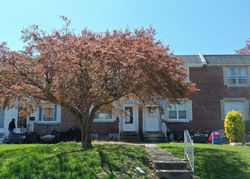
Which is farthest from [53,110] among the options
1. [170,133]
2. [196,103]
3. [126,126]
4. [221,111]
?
[221,111]

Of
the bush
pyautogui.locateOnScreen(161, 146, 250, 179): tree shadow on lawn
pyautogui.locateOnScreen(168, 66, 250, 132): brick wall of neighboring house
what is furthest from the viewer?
pyautogui.locateOnScreen(168, 66, 250, 132): brick wall of neighboring house

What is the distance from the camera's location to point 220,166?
11.0m

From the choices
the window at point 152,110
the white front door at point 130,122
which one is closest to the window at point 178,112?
the window at point 152,110

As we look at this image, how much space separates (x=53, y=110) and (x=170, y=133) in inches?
360

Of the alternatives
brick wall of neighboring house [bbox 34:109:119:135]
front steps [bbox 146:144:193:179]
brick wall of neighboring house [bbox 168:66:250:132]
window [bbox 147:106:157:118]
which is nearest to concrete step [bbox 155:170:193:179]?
front steps [bbox 146:144:193:179]

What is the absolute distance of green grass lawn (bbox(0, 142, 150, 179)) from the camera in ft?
30.4

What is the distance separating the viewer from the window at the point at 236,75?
2511 centimetres

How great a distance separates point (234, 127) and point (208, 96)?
4.37 meters

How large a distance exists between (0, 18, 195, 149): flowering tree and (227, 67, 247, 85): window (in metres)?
12.9

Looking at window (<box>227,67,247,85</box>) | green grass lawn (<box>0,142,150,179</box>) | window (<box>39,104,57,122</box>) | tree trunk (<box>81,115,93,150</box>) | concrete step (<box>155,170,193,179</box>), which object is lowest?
concrete step (<box>155,170,193,179</box>)

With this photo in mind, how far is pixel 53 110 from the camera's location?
24.6 m

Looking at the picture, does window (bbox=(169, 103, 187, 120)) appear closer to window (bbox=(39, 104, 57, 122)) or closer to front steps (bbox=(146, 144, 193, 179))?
window (bbox=(39, 104, 57, 122))

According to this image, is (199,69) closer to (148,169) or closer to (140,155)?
(140,155)

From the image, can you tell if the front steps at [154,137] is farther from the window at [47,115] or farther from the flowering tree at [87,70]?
the flowering tree at [87,70]
